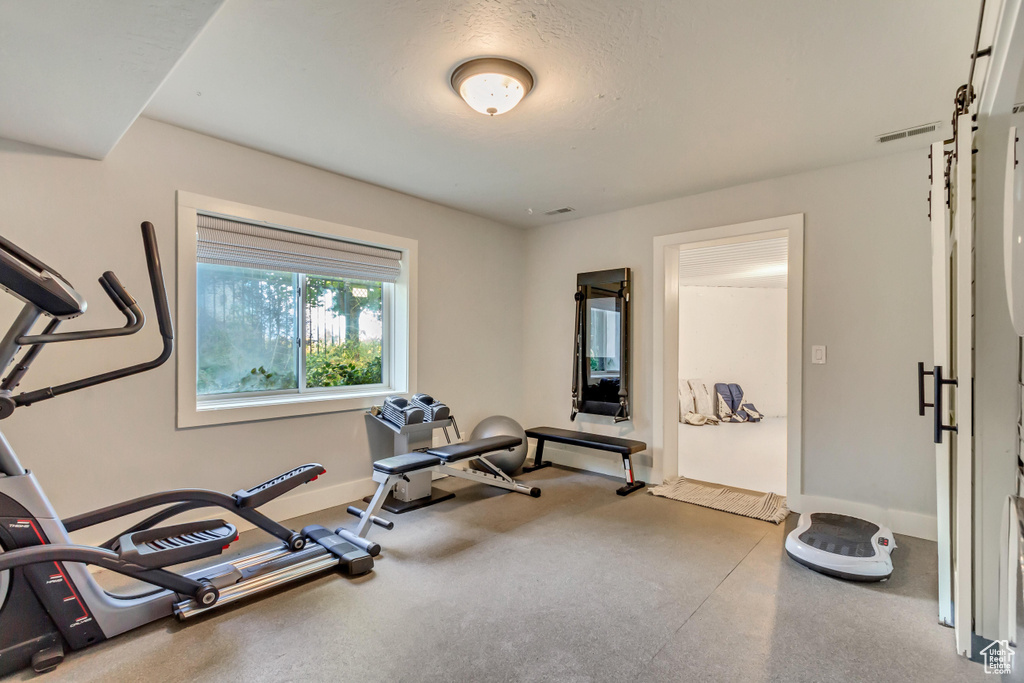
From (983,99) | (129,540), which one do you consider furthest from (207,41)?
(983,99)

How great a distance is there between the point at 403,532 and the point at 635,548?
1436mm

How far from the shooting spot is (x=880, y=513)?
313 centimetres

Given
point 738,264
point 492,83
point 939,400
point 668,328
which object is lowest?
point 939,400

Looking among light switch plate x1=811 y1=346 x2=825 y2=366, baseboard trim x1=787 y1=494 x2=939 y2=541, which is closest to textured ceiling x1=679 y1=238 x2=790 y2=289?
light switch plate x1=811 y1=346 x2=825 y2=366

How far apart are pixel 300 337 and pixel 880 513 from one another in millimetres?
4218

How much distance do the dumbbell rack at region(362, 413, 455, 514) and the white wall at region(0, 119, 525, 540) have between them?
125 millimetres

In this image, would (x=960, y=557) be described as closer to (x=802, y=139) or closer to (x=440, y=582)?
(x=440, y=582)

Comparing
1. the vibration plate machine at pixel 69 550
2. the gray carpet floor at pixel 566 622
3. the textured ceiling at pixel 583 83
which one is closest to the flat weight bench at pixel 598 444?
the gray carpet floor at pixel 566 622

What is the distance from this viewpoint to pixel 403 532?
299 centimetres

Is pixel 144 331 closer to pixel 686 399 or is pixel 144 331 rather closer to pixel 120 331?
pixel 120 331

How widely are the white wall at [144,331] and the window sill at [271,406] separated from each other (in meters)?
0.06

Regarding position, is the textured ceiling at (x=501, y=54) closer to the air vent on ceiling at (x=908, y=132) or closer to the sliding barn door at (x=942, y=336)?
the air vent on ceiling at (x=908, y=132)

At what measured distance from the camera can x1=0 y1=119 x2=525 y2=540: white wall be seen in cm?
237

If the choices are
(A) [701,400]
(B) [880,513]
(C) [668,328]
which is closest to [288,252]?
(C) [668,328]
